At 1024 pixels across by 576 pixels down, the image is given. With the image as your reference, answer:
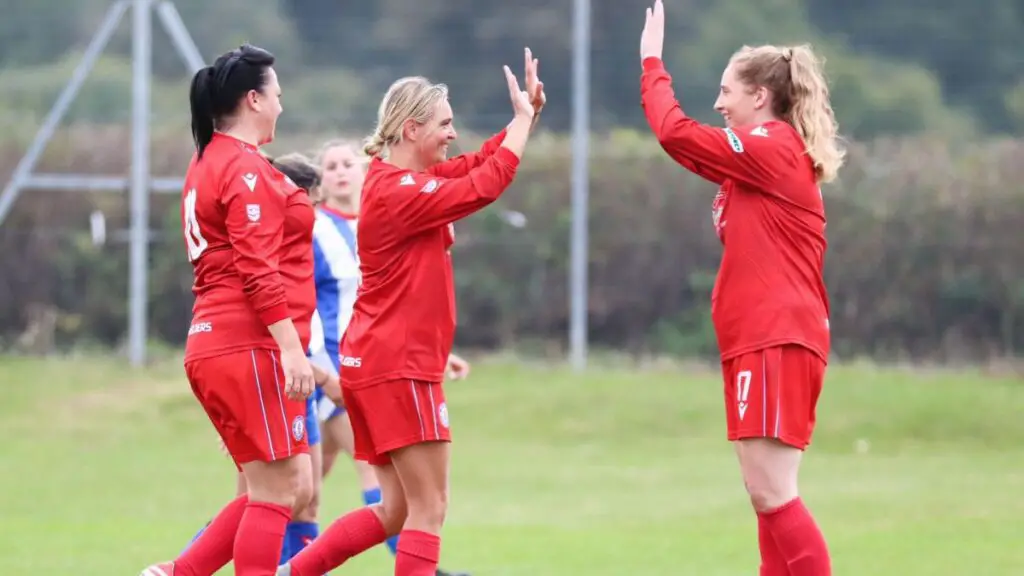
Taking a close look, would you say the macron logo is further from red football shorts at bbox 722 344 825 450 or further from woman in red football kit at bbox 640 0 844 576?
red football shorts at bbox 722 344 825 450

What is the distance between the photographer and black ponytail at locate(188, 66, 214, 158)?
592cm

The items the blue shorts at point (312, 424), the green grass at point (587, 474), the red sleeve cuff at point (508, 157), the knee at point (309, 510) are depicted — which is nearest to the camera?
the red sleeve cuff at point (508, 157)

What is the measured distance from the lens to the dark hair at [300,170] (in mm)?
7137

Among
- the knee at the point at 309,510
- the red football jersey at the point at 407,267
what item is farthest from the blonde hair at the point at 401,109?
the knee at the point at 309,510

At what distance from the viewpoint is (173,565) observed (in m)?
6.15

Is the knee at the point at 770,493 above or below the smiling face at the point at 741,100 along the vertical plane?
below

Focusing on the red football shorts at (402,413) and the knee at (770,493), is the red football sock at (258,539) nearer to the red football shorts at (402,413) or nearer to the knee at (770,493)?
the red football shorts at (402,413)

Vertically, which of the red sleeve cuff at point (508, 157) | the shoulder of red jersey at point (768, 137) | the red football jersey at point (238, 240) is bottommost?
the red football jersey at point (238, 240)

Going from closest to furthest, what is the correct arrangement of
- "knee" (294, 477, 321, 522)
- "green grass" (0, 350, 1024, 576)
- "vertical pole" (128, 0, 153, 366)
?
"knee" (294, 477, 321, 522)
"green grass" (0, 350, 1024, 576)
"vertical pole" (128, 0, 153, 366)

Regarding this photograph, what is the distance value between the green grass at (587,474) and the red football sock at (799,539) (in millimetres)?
2183

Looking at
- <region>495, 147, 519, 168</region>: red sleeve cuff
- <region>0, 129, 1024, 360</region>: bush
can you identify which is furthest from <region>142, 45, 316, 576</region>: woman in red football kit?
<region>0, 129, 1024, 360</region>: bush

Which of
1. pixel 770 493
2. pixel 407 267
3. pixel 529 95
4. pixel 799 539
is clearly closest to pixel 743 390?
pixel 770 493

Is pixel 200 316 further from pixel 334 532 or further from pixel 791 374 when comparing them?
pixel 791 374

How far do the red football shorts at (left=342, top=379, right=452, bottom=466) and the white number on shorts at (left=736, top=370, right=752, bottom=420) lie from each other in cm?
105
